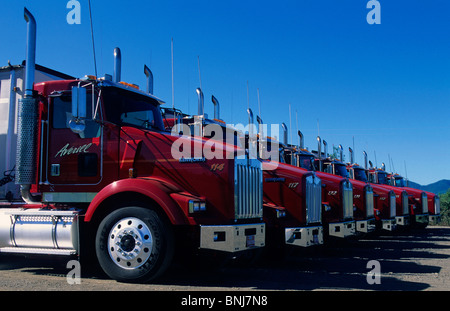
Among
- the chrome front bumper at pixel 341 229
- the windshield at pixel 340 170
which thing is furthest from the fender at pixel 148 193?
the windshield at pixel 340 170

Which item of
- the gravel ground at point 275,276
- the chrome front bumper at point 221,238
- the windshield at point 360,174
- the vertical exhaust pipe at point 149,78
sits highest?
the vertical exhaust pipe at point 149,78

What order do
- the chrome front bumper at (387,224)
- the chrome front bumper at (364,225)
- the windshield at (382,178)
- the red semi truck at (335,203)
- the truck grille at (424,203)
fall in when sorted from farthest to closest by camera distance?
the windshield at (382,178), the truck grille at (424,203), the chrome front bumper at (387,224), the chrome front bumper at (364,225), the red semi truck at (335,203)

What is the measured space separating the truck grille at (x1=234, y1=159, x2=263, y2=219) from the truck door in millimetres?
2212

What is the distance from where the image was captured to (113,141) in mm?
7336

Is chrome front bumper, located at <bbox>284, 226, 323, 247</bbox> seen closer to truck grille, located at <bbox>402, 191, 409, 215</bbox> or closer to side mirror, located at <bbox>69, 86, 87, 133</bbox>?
side mirror, located at <bbox>69, 86, 87, 133</bbox>

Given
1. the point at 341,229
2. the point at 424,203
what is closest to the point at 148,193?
the point at 341,229

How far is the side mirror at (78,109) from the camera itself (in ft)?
22.1

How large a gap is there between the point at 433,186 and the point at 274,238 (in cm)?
13093

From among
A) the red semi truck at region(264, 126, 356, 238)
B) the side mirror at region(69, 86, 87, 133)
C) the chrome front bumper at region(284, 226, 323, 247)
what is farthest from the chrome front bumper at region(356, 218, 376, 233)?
the side mirror at region(69, 86, 87, 133)

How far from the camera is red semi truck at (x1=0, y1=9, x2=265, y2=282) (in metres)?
6.45

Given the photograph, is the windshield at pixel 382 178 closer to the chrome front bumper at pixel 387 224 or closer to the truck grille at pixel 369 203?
the chrome front bumper at pixel 387 224

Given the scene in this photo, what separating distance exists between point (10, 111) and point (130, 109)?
2.65 m

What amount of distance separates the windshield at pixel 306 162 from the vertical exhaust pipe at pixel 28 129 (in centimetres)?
694

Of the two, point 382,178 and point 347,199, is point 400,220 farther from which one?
point 347,199
